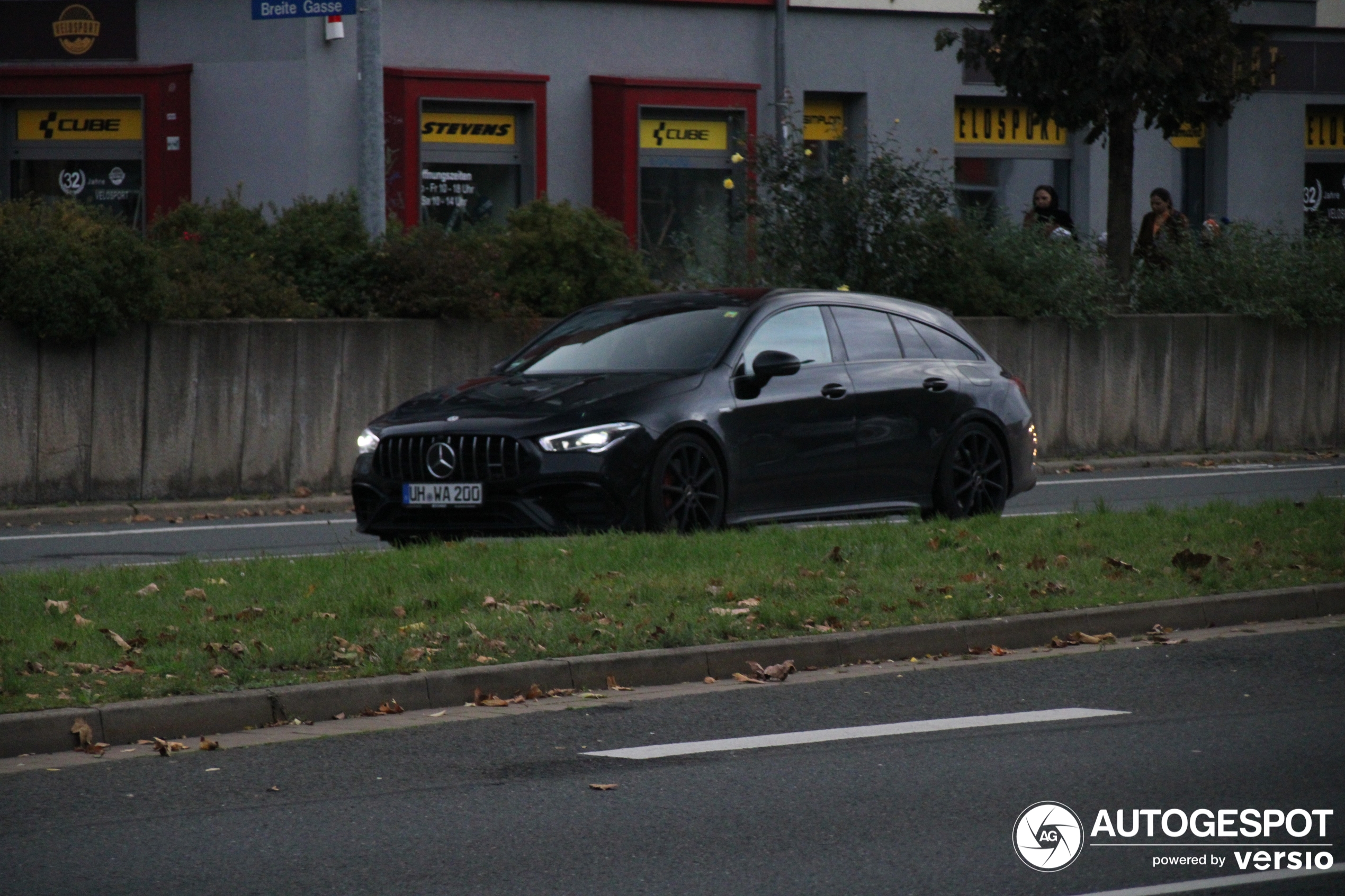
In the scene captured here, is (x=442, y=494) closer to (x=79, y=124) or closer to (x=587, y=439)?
(x=587, y=439)

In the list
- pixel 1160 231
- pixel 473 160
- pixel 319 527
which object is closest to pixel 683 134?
pixel 473 160

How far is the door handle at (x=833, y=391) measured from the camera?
12500 millimetres

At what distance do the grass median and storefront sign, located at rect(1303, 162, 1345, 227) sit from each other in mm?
23326

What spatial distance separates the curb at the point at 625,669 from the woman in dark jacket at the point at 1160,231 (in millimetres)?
13922

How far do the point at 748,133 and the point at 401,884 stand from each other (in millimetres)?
16837

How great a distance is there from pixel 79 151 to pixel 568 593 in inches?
692

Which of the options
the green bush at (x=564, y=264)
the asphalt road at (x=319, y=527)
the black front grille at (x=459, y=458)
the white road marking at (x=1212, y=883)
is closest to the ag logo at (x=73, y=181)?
the green bush at (x=564, y=264)

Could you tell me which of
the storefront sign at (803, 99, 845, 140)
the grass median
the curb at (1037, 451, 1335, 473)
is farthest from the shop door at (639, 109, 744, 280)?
the grass median

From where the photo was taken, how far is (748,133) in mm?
21578

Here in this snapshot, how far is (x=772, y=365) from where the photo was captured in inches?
475

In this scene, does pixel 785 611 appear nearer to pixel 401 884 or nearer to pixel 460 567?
pixel 460 567

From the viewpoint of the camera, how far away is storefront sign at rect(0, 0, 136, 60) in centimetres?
2481

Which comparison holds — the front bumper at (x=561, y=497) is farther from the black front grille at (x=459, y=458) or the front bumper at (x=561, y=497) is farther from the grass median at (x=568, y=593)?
the grass median at (x=568, y=593)

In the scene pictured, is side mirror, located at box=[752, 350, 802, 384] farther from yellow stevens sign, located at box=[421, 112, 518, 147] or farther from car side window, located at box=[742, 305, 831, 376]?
yellow stevens sign, located at box=[421, 112, 518, 147]
